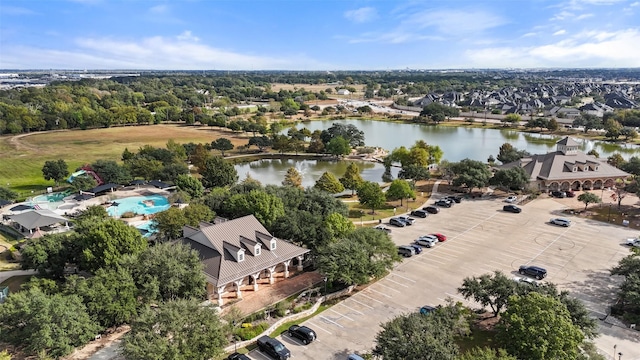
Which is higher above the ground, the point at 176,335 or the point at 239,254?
the point at 239,254

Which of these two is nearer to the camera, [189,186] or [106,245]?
[106,245]

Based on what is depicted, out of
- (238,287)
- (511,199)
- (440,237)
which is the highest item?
(511,199)

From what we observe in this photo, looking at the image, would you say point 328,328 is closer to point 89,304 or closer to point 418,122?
point 89,304

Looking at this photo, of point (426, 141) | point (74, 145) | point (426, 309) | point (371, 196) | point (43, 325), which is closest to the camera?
point (43, 325)

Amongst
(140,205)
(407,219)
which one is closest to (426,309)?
(407,219)

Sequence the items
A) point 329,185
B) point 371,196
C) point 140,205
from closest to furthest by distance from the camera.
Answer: point 371,196
point 329,185
point 140,205

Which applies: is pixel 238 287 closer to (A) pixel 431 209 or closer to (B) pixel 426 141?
(A) pixel 431 209
